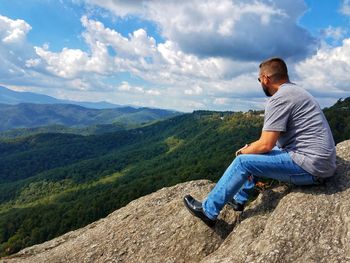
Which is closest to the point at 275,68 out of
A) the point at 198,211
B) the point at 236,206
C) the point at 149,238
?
the point at 236,206

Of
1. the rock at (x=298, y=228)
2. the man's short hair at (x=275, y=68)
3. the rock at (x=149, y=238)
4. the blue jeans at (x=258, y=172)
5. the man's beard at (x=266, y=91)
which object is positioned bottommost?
the rock at (x=149, y=238)

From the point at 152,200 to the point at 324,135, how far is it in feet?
32.9

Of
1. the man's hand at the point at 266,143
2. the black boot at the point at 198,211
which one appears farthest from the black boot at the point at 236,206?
the man's hand at the point at 266,143

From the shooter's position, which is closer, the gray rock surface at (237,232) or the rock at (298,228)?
the rock at (298,228)

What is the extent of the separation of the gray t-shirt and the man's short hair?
564mm

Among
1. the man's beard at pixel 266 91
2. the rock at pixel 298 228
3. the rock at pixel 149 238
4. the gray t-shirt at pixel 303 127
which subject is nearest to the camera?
the rock at pixel 298 228

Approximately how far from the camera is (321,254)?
10938 mm

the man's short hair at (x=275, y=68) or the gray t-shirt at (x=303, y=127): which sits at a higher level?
the man's short hair at (x=275, y=68)

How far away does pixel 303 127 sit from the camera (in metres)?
12.4

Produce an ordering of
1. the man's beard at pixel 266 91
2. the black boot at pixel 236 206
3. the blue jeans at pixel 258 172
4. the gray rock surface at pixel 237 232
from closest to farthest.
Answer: the gray rock surface at pixel 237 232 < the blue jeans at pixel 258 172 < the man's beard at pixel 266 91 < the black boot at pixel 236 206

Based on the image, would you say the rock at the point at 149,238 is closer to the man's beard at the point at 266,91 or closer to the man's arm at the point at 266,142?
the man's arm at the point at 266,142

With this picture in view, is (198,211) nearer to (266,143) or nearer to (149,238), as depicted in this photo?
(149,238)

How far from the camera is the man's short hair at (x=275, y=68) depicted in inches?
510

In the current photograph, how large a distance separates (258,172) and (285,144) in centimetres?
135
